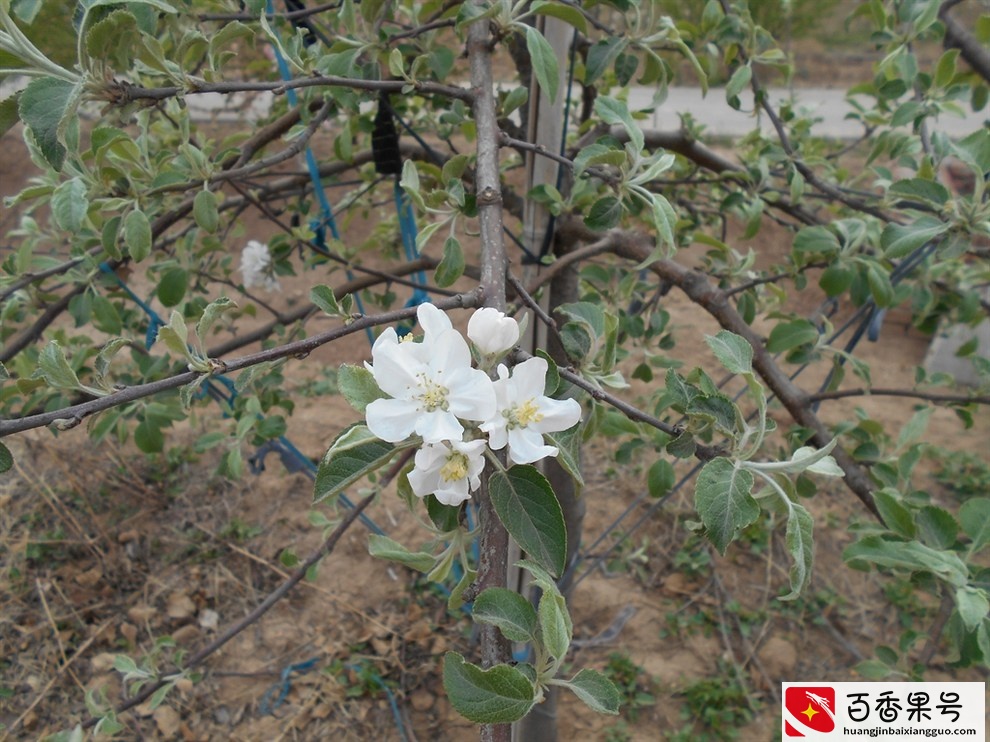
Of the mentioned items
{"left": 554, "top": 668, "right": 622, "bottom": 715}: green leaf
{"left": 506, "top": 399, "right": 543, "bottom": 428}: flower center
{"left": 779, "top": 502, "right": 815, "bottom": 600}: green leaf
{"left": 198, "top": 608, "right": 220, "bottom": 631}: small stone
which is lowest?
{"left": 198, "top": 608, "right": 220, "bottom": 631}: small stone

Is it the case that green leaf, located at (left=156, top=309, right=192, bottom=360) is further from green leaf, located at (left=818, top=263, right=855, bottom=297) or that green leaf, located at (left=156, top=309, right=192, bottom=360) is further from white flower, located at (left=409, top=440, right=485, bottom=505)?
green leaf, located at (left=818, top=263, right=855, bottom=297)

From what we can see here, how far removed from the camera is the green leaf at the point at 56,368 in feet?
2.17

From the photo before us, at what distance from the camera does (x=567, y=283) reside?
1384mm

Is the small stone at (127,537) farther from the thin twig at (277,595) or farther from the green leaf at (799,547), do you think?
the green leaf at (799,547)

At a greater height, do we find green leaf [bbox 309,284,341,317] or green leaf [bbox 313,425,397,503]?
green leaf [bbox 309,284,341,317]

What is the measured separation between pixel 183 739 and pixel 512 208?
1.54 m

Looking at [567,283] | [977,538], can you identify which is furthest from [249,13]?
[977,538]

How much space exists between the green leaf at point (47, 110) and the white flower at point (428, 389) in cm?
38

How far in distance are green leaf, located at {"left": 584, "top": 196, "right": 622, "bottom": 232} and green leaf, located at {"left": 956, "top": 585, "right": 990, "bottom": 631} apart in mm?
641

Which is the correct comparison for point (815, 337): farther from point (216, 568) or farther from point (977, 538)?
point (216, 568)

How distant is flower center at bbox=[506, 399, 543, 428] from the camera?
57cm

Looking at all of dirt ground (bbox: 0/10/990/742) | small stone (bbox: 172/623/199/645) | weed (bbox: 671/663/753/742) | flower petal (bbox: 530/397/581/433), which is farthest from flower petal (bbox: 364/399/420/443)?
small stone (bbox: 172/623/199/645)

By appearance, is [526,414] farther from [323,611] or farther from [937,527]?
[323,611]

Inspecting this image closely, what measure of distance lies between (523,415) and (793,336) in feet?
2.90
